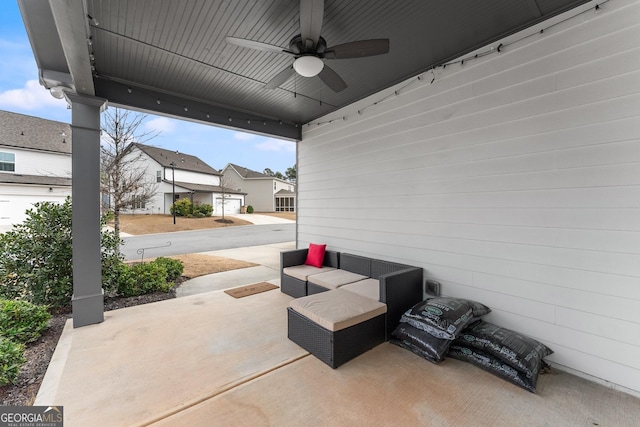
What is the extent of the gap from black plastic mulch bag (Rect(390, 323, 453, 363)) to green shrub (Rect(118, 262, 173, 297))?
4.01 meters

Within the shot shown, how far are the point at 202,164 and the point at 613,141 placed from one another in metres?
26.5

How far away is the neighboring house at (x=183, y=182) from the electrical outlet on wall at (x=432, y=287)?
18223 mm

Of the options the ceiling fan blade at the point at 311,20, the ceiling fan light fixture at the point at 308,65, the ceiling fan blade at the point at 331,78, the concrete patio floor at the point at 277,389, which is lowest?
the concrete patio floor at the point at 277,389

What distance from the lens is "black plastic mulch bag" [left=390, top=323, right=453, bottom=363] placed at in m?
2.41

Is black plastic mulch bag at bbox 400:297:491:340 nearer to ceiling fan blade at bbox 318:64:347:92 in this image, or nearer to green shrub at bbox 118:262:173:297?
ceiling fan blade at bbox 318:64:347:92

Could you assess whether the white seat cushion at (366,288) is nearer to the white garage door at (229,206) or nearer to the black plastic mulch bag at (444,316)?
the black plastic mulch bag at (444,316)

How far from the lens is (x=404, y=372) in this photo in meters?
2.29

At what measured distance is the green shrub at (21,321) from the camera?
264 centimetres

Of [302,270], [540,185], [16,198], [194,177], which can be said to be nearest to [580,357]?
[540,185]

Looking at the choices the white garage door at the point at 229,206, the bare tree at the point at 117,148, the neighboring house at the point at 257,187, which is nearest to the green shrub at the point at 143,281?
the bare tree at the point at 117,148

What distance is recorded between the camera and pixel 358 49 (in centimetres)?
236

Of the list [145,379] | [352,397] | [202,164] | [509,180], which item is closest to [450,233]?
[509,180]

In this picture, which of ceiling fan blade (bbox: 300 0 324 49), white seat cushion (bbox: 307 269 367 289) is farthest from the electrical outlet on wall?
ceiling fan blade (bbox: 300 0 324 49)

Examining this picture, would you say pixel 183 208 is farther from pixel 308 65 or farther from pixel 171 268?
pixel 308 65
